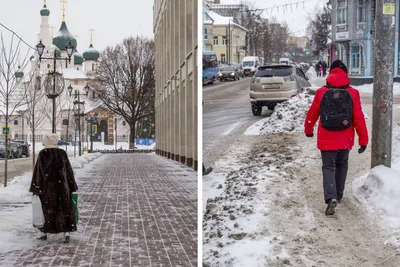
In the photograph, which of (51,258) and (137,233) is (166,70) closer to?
(137,233)

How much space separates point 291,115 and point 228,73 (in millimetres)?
357

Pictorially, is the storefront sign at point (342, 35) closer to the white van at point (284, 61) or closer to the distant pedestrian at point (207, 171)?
the white van at point (284, 61)

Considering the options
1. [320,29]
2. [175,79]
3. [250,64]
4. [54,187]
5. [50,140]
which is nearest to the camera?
[320,29]

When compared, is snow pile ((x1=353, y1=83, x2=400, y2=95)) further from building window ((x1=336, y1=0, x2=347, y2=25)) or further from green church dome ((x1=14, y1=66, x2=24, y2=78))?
green church dome ((x1=14, y1=66, x2=24, y2=78))

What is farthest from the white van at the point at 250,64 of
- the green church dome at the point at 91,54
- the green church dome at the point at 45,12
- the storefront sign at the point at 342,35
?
the green church dome at the point at 91,54

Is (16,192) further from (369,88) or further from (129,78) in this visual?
(369,88)

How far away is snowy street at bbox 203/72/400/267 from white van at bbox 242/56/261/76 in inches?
2.3

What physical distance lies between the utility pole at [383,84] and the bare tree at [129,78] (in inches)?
132

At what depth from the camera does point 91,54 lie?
231 inches

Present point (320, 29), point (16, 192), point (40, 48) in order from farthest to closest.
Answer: point (40, 48)
point (16, 192)
point (320, 29)

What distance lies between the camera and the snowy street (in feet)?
6.88

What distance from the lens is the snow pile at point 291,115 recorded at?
240 cm

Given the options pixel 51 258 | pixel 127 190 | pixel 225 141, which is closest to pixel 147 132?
pixel 127 190

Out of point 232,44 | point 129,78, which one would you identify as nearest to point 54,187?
point 232,44
